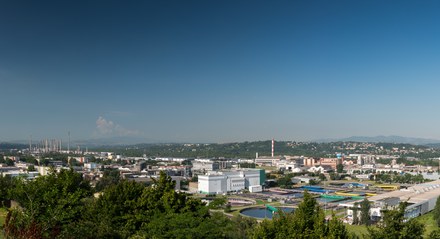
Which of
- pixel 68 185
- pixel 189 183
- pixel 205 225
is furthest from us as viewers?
pixel 189 183

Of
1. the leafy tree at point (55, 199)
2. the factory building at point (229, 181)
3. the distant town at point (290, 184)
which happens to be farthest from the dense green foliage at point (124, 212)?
the factory building at point (229, 181)

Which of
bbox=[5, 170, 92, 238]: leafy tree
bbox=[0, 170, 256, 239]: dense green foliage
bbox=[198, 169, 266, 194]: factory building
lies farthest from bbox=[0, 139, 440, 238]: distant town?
bbox=[0, 170, 256, 239]: dense green foliage

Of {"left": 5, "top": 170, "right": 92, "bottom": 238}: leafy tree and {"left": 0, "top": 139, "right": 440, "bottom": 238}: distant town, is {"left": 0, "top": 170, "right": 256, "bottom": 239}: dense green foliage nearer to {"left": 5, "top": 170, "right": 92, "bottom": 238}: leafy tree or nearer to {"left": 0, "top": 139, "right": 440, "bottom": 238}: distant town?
{"left": 5, "top": 170, "right": 92, "bottom": 238}: leafy tree

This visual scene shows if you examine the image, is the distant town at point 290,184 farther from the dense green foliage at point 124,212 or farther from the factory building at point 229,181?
the dense green foliage at point 124,212

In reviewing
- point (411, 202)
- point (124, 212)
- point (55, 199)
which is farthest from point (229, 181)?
point (55, 199)

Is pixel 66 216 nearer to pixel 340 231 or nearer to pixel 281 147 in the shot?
pixel 340 231

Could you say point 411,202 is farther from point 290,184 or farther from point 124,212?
point 124,212

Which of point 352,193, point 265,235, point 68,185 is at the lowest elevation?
point 352,193

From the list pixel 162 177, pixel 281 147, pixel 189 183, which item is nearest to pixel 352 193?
pixel 189 183

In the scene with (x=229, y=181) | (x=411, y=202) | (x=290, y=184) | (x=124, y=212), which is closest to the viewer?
(x=124, y=212)
